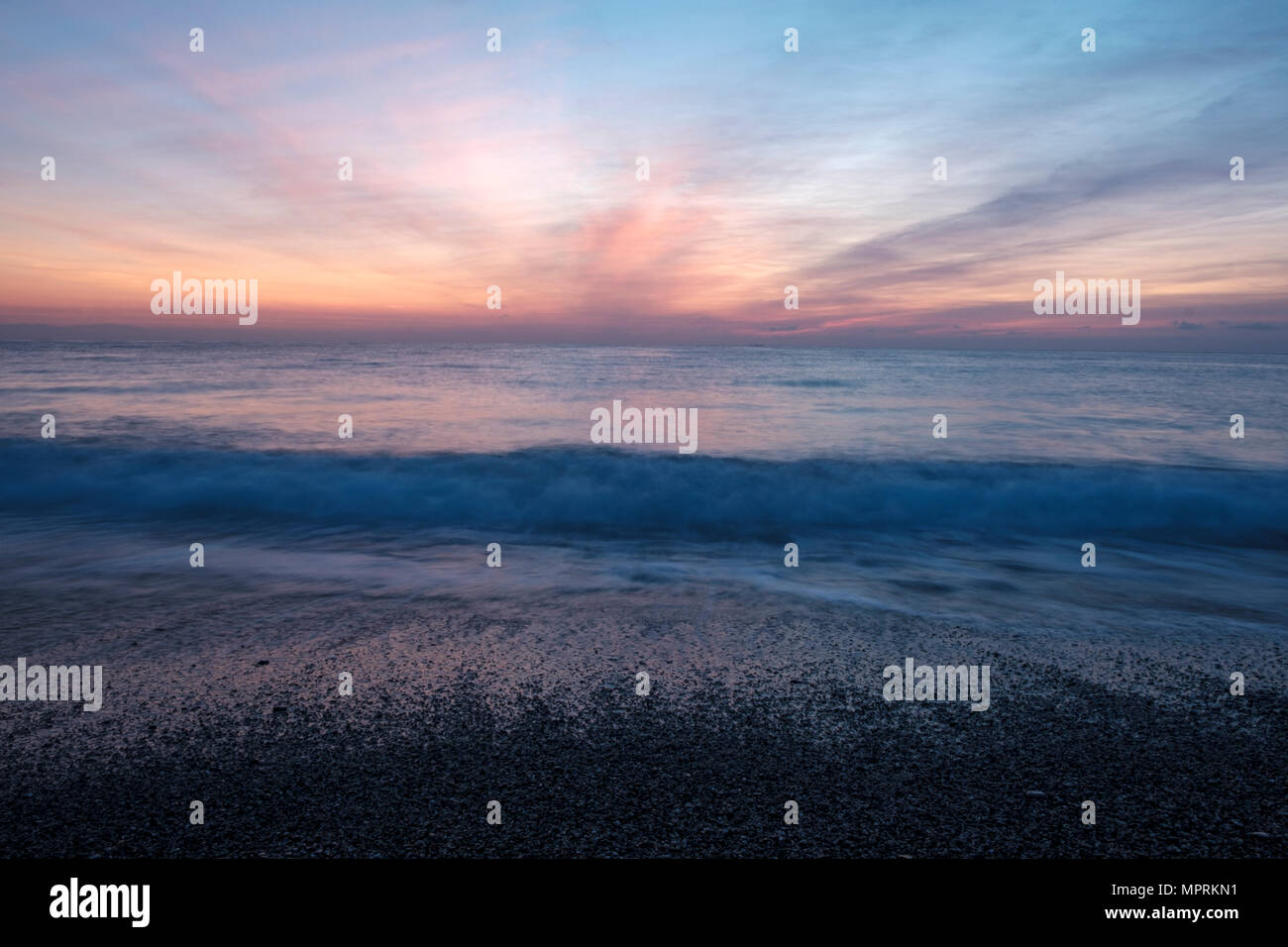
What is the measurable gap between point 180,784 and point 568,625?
3190mm

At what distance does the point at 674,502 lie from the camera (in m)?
13.3

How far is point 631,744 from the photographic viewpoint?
4.18 meters

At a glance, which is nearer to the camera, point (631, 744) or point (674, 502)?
point (631, 744)

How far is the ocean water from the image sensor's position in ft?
26.0

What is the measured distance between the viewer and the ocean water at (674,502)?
7.91 m

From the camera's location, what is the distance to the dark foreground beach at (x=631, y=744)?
3330mm

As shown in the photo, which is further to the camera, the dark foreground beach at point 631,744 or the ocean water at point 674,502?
the ocean water at point 674,502

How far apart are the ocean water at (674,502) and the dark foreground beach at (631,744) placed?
4.75 feet

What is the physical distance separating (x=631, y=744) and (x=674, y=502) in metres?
9.19

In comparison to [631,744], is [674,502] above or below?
above

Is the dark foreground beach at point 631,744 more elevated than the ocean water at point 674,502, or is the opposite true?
the ocean water at point 674,502
